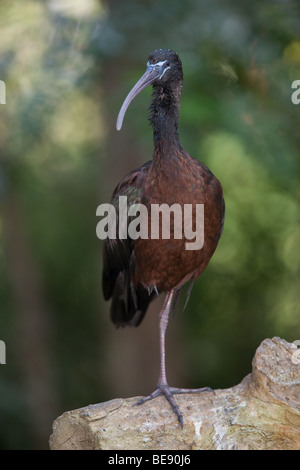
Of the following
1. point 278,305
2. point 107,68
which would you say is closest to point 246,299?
point 278,305

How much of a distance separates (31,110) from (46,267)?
19.2 feet

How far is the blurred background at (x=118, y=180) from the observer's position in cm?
629

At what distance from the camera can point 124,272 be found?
18.4 ft

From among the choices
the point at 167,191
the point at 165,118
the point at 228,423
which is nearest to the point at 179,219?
the point at 167,191

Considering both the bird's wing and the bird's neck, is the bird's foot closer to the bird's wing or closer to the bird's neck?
the bird's wing

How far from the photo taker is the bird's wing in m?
5.11

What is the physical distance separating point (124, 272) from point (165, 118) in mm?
1268

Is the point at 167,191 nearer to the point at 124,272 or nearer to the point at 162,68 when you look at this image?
the point at 162,68

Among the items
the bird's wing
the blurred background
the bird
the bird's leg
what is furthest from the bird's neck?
the bird's leg

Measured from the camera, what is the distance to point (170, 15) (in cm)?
666

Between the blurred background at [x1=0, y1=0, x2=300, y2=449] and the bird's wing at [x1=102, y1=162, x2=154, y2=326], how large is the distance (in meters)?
0.98

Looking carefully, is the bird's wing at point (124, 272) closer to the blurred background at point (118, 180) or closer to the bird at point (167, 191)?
the bird at point (167, 191)

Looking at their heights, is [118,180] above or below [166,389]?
above
